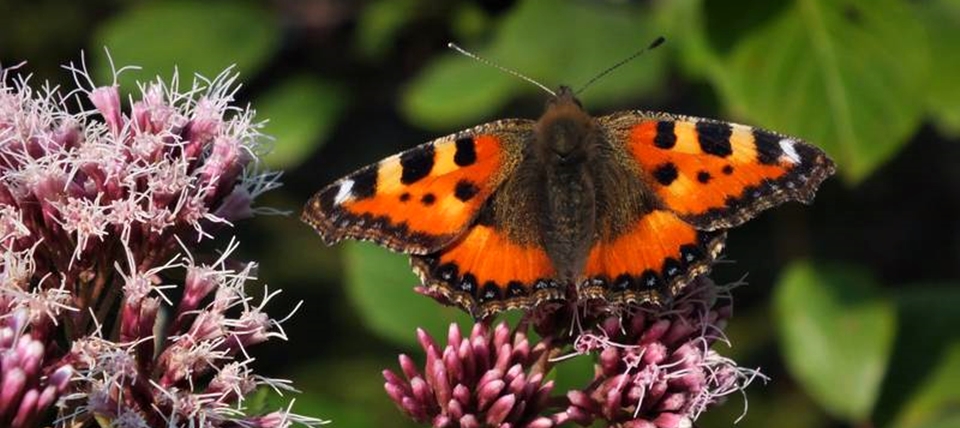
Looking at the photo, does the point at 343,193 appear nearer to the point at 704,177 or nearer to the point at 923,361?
the point at 704,177

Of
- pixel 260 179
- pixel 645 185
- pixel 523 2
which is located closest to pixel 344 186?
pixel 260 179

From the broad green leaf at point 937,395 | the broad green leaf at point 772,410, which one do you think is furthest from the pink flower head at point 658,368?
the broad green leaf at point 772,410

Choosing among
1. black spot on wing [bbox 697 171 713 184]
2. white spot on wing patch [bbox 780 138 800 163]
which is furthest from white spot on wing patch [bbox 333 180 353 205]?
white spot on wing patch [bbox 780 138 800 163]

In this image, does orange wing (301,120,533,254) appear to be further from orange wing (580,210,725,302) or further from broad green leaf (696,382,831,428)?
broad green leaf (696,382,831,428)

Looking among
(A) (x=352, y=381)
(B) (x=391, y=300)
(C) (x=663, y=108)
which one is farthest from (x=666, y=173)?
(A) (x=352, y=381)

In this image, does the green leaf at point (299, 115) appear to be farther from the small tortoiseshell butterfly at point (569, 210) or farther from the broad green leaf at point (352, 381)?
the small tortoiseshell butterfly at point (569, 210)

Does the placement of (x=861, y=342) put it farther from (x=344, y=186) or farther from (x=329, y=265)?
(x=329, y=265)
